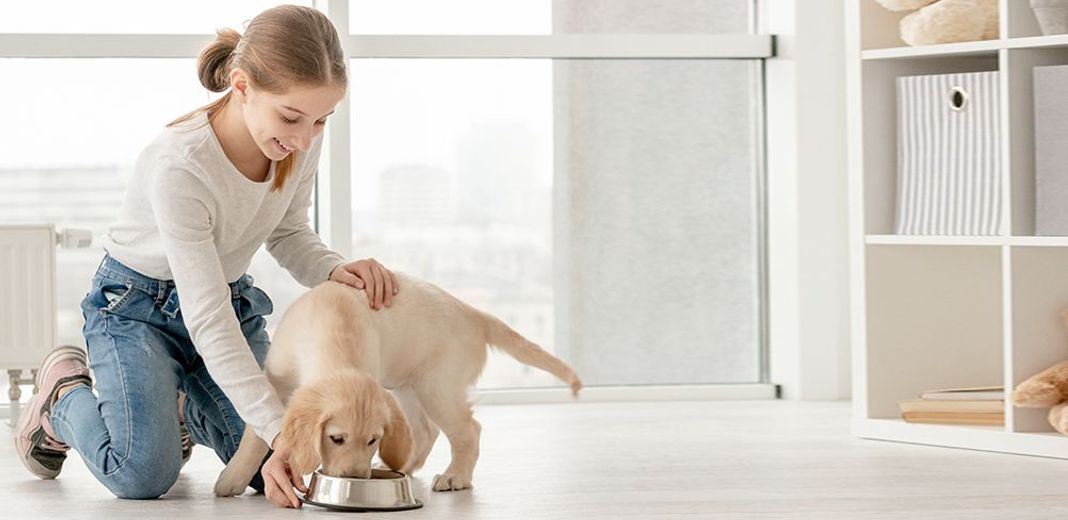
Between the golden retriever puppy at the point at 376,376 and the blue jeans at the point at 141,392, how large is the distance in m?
0.12

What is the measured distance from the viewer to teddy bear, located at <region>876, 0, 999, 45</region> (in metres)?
2.41

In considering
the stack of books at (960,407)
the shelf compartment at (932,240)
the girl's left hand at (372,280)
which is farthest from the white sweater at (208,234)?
the stack of books at (960,407)

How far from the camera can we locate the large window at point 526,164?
3109mm

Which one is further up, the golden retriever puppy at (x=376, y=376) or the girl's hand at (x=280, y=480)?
the golden retriever puppy at (x=376, y=376)

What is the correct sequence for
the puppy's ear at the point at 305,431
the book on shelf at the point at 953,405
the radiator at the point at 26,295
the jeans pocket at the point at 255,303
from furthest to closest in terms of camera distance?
the radiator at the point at 26,295, the book on shelf at the point at 953,405, the jeans pocket at the point at 255,303, the puppy's ear at the point at 305,431

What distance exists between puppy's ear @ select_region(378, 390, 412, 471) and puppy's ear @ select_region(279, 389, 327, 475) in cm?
10

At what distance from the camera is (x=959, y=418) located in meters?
2.49

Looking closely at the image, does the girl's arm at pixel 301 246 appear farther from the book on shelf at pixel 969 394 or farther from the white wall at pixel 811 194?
the white wall at pixel 811 194

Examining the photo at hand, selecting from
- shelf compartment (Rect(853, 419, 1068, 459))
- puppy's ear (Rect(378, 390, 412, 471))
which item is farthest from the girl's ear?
shelf compartment (Rect(853, 419, 1068, 459))

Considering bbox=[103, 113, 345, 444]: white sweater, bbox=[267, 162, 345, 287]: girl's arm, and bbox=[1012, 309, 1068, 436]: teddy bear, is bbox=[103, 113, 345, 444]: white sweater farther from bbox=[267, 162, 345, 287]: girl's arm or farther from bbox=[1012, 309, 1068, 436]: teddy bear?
bbox=[1012, 309, 1068, 436]: teddy bear

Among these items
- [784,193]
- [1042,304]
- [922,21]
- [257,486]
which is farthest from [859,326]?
[257,486]

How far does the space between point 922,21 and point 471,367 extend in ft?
3.57

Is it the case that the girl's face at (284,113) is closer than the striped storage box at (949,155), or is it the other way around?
the girl's face at (284,113)

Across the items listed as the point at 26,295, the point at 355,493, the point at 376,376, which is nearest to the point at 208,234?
the point at 376,376
